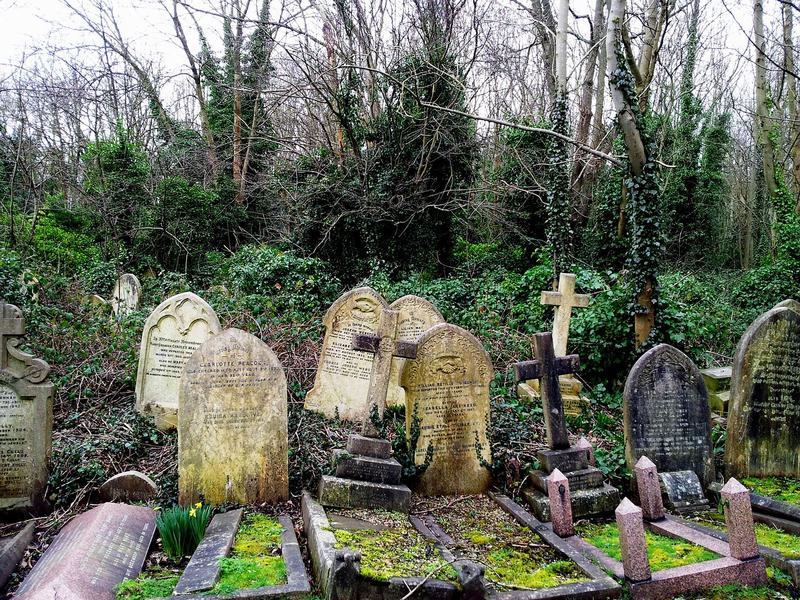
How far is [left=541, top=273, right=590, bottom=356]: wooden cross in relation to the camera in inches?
316

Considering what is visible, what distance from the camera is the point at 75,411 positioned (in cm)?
657

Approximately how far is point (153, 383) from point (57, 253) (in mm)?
8125

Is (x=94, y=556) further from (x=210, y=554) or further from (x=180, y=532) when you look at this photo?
(x=210, y=554)

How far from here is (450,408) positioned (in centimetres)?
546

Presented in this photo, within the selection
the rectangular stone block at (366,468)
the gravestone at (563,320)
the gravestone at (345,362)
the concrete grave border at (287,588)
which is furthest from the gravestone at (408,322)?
the concrete grave border at (287,588)

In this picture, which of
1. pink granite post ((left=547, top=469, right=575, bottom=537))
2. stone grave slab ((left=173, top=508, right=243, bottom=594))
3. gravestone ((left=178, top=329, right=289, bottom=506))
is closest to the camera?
stone grave slab ((left=173, top=508, right=243, bottom=594))

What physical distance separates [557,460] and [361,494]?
1856 millimetres

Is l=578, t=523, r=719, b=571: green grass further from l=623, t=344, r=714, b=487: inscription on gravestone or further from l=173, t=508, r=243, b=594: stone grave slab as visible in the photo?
l=173, t=508, r=243, b=594: stone grave slab

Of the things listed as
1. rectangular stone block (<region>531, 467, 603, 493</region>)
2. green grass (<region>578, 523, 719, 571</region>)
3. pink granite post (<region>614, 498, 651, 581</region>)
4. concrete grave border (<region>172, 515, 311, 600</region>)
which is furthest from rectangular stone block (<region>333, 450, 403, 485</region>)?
pink granite post (<region>614, 498, 651, 581</region>)

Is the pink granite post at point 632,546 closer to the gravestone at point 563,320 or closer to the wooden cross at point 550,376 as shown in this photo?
the wooden cross at point 550,376

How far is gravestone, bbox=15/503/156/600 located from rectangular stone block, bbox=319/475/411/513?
1403mm

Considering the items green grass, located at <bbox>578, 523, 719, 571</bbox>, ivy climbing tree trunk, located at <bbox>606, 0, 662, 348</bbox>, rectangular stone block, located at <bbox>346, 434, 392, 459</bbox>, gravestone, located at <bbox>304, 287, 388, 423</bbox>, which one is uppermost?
ivy climbing tree trunk, located at <bbox>606, 0, 662, 348</bbox>

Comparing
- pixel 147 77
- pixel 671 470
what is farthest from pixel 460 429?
pixel 147 77

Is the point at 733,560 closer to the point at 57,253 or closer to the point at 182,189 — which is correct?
the point at 57,253
